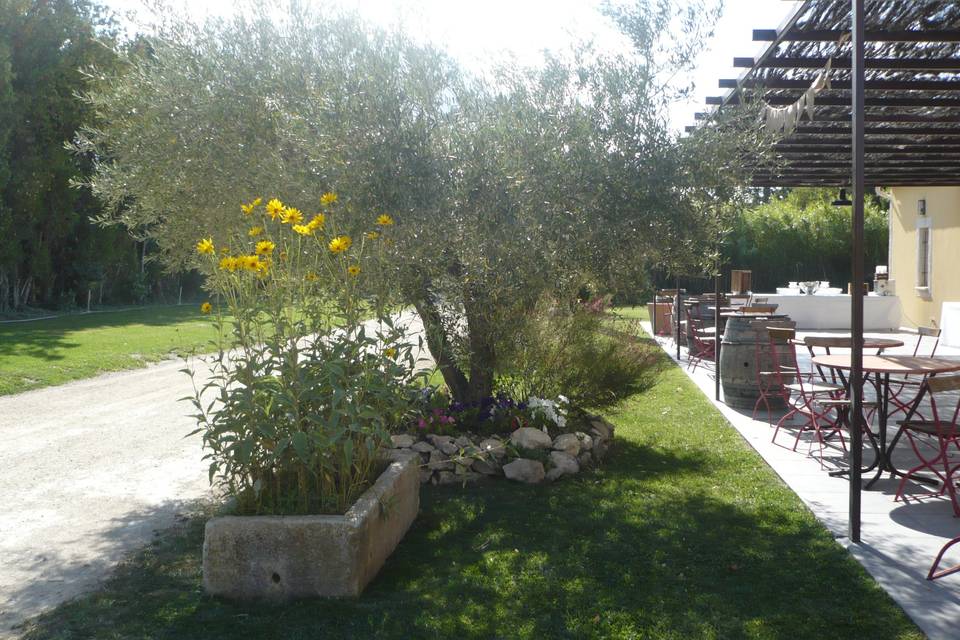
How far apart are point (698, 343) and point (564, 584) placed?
866 centimetres

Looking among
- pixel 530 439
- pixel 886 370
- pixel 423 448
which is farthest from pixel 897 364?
pixel 423 448

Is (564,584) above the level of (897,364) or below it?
below

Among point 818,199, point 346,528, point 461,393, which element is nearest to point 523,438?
point 461,393

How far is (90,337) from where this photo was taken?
49.2 feet

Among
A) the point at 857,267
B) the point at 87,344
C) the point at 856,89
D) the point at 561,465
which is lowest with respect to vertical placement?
the point at 561,465

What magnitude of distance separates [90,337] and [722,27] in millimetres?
13201

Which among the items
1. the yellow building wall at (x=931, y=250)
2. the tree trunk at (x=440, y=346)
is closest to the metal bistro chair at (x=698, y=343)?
the yellow building wall at (x=931, y=250)

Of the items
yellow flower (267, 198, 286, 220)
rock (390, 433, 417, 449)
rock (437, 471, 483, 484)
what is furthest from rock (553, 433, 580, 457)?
yellow flower (267, 198, 286, 220)

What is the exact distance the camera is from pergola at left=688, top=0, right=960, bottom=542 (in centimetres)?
411

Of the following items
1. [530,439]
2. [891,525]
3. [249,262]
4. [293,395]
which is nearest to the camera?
[249,262]

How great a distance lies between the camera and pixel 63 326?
1734 cm

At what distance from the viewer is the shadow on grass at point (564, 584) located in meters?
3.24

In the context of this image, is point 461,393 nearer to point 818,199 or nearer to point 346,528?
point 346,528

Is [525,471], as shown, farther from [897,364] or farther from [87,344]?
[87,344]
